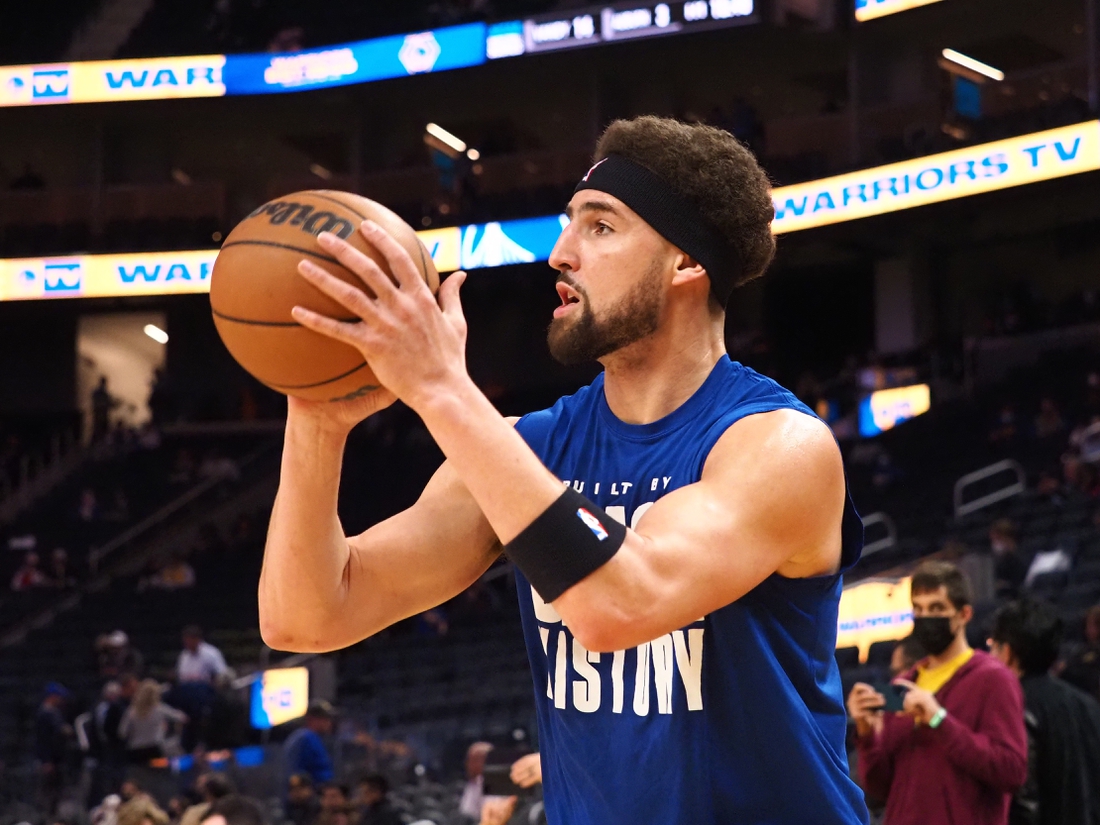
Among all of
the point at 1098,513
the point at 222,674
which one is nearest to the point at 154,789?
the point at 222,674

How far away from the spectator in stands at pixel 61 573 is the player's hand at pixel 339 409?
19.1 metres

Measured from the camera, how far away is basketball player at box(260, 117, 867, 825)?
2.06 m

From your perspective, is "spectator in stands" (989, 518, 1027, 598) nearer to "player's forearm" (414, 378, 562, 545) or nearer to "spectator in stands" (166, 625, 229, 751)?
"spectator in stands" (166, 625, 229, 751)

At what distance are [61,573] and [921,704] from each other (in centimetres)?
1811

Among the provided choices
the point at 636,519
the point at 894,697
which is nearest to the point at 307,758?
the point at 894,697

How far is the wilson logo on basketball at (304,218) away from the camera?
2160mm

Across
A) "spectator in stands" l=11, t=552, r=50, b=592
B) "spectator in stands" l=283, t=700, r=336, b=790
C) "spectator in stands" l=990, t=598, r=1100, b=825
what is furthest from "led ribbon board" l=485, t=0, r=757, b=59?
"spectator in stands" l=990, t=598, r=1100, b=825

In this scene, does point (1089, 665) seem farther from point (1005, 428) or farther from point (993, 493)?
point (1005, 428)

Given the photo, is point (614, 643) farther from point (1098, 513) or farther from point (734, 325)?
point (734, 325)

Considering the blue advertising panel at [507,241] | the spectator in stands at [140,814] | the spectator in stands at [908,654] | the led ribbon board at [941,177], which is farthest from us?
the blue advertising panel at [507,241]

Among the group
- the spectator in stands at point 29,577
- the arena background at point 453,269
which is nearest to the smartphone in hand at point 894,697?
the arena background at point 453,269

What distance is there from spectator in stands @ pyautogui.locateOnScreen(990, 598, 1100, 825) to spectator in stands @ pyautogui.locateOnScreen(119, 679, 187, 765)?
28.3 feet

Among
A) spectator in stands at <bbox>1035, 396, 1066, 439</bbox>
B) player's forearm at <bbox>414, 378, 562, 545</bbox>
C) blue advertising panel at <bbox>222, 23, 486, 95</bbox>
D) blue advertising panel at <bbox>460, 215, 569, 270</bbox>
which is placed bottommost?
player's forearm at <bbox>414, 378, 562, 545</bbox>

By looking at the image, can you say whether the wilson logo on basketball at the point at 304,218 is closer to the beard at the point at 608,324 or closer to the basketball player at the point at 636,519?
the basketball player at the point at 636,519
